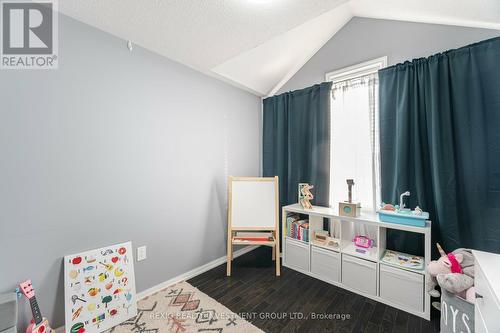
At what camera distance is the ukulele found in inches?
51.7

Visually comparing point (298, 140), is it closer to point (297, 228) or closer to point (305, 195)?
point (305, 195)

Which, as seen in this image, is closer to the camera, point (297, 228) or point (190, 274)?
point (190, 274)

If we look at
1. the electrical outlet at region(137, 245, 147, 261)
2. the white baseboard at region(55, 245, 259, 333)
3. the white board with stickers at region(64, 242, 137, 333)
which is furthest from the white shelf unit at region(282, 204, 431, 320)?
the white board with stickers at region(64, 242, 137, 333)

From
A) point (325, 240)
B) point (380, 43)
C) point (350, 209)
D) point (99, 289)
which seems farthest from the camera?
point (325, 240)

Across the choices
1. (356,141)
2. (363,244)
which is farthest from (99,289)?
(356,141)

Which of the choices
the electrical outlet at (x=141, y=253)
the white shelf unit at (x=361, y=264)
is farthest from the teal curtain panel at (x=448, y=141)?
the electrical outlet at (x=141, y=253)

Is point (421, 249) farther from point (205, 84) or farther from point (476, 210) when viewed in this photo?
point (205, 84)

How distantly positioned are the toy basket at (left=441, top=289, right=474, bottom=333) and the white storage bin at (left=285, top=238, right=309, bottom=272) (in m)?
1.16

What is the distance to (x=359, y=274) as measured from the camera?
2000 millimetres

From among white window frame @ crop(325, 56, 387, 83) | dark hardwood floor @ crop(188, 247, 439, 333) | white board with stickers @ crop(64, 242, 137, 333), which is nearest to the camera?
white board with stickers @ crop(64, 242, 137, 333)

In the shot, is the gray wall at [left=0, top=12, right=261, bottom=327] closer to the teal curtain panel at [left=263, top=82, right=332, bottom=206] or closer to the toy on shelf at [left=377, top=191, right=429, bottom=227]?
the teal curtain panel at [left=263, top=82, right=332, bottom=206]

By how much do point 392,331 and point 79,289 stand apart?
2.30 m

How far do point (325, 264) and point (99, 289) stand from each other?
2.03 meters

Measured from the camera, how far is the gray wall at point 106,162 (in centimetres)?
138
